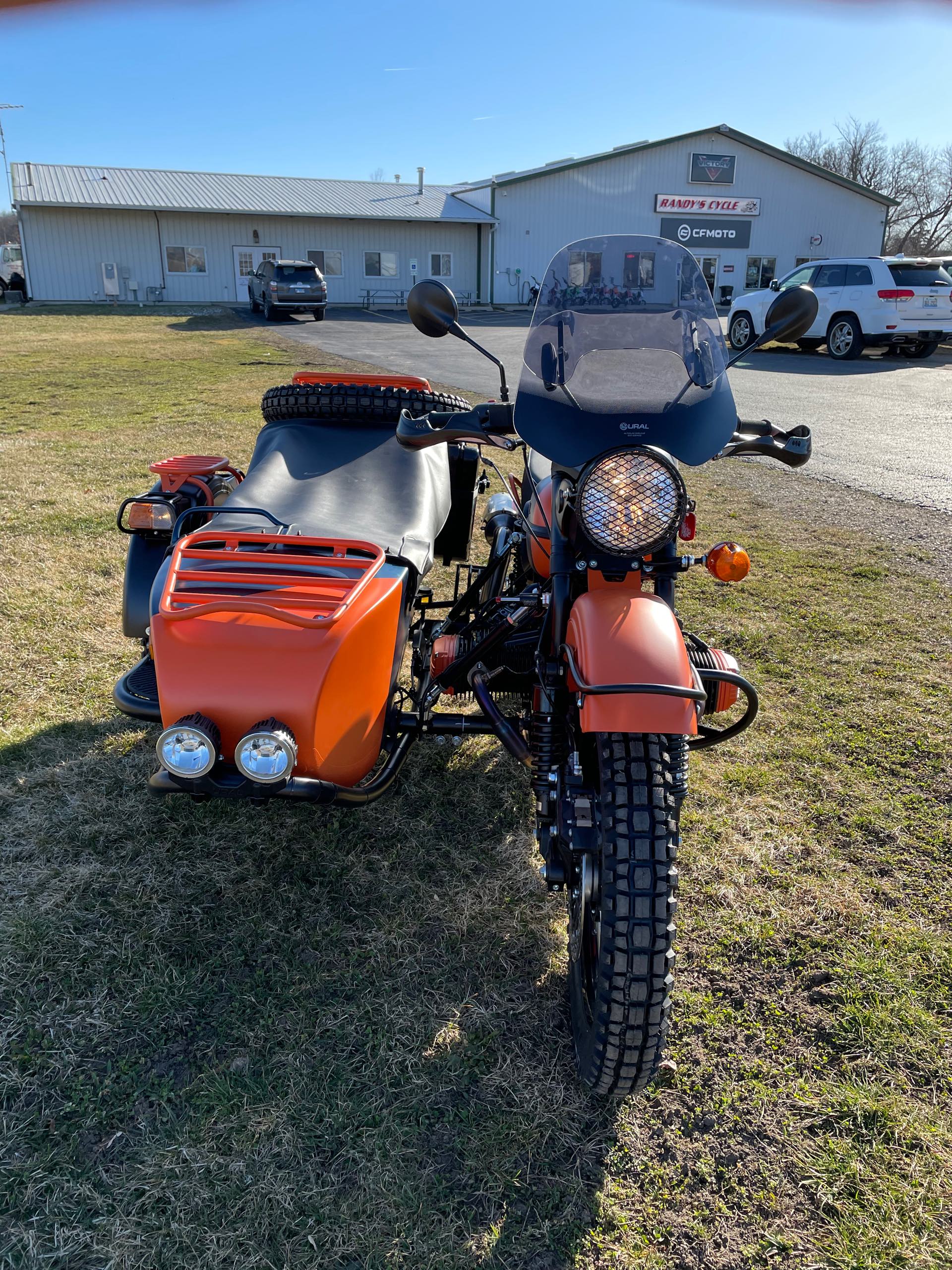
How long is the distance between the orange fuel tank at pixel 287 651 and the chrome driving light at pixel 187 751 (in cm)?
10

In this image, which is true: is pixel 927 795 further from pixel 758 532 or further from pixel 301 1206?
pixel 758 532

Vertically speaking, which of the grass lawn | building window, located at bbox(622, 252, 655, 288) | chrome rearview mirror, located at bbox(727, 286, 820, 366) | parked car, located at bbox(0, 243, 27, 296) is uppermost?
parked car, located at bbox(0, 243, 27, 296)

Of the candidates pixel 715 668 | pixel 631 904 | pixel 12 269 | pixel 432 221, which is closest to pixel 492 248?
pixel 432 221

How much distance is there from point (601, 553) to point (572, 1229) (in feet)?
4.93

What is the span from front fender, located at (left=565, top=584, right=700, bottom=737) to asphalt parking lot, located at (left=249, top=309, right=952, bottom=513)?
582 centimetres

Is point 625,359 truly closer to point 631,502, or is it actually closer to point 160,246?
point 631,502

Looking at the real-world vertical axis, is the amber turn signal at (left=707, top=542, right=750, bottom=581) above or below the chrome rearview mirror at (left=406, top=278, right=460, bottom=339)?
below

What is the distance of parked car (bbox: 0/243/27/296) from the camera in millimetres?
30500

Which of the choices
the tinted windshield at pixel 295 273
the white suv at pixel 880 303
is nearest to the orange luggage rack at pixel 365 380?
the white suv at pixel 880 303

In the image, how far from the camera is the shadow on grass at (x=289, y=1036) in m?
1.78

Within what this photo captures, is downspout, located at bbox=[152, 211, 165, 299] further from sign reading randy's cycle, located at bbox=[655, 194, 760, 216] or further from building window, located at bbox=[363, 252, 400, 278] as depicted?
sign reading randy's cycle, located at bbox=[655, 194, 760, 216]

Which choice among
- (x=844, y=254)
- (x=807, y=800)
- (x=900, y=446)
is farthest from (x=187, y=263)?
(x=807, y=800)

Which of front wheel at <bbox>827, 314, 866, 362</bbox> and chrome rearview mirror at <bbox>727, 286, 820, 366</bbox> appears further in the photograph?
front wheel at <bbox>827, 314, 866, 362</bbox>

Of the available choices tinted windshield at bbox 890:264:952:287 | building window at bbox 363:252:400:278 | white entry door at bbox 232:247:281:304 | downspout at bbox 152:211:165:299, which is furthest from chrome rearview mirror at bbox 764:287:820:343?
building window at bbox 363:252:400:278
